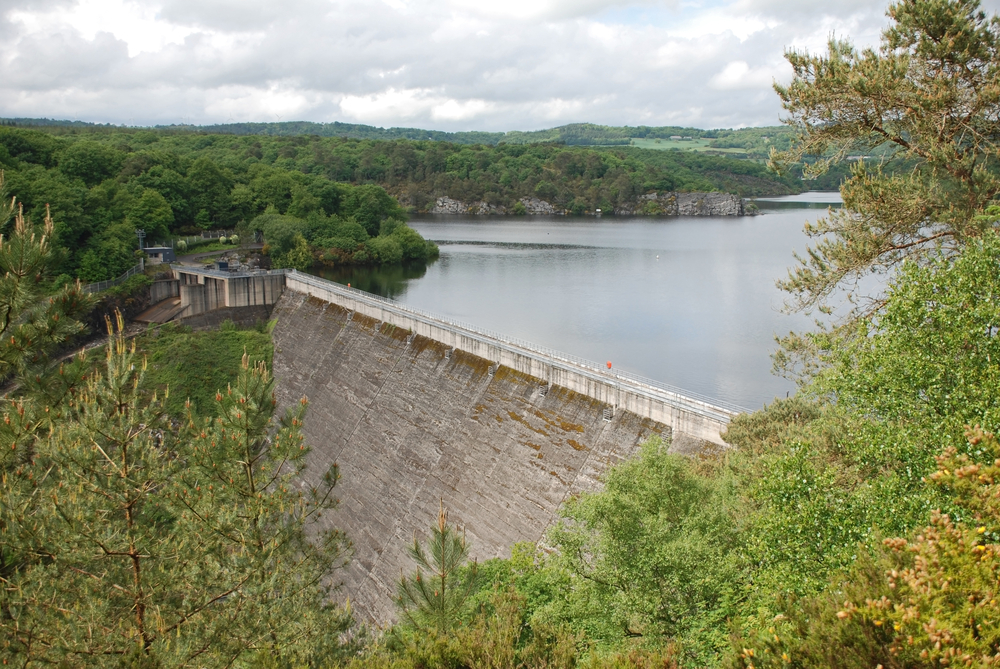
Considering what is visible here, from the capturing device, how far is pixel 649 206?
108375mm

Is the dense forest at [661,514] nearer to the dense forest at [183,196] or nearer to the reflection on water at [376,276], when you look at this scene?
the dense forest at [183,196]

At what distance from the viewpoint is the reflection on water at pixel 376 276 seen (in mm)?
45781

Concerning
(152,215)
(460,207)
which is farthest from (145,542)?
(460,207)

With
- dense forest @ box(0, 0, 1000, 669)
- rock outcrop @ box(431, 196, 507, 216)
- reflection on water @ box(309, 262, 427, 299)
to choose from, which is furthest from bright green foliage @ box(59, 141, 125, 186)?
rock outcrop @ box(431, 196, 507, 216)

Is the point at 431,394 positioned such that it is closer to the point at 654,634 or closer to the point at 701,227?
the point at 654,634

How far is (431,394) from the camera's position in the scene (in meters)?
21.9

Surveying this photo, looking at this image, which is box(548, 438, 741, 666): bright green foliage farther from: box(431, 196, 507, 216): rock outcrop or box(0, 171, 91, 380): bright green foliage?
box(431, 196, 507, 216): rock outcrop

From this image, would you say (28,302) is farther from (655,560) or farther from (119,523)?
(655,560)

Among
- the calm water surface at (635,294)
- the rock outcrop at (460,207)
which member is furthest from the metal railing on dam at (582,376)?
the rock outcrop at (460,207)

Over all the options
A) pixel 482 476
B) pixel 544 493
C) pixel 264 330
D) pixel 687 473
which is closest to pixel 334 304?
pixel 264 330

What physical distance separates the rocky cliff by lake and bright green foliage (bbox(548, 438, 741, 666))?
99.2 metres

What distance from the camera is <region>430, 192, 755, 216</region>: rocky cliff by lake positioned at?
10600cm

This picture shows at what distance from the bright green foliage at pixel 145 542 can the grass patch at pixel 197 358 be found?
23002 mm

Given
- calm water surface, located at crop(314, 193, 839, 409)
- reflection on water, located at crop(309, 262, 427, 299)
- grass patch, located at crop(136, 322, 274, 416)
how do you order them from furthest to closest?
reflection on water, located at crop(309, 262, 427, 299), grass patch, located at crop(136, 322, 274, 416), calm water surface, located at crop(314, 193, 839, 409)
